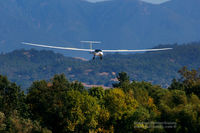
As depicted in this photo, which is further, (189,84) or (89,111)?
(189,84)

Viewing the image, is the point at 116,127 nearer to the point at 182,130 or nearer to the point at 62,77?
the point at 182,130

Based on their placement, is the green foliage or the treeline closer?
the treeline

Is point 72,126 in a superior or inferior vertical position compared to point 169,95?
inferior

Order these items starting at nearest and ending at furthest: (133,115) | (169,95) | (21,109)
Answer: (133,115), (21,109), (169,95)

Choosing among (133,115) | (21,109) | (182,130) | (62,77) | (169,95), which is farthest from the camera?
(62,77)

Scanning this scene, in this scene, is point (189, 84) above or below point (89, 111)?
above

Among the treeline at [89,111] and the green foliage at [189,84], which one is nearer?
the treeline at [89,111]

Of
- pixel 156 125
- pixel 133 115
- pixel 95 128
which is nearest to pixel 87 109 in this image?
pixel 95 128

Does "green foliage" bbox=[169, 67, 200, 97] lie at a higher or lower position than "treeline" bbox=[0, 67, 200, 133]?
higher
